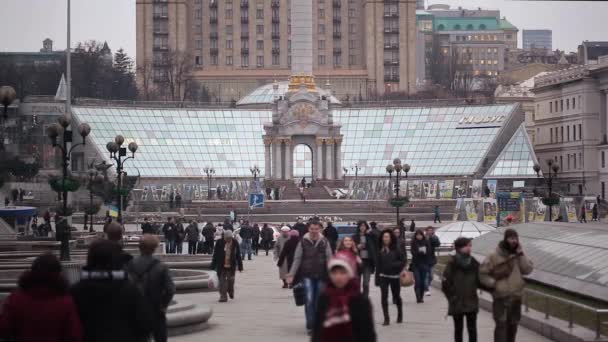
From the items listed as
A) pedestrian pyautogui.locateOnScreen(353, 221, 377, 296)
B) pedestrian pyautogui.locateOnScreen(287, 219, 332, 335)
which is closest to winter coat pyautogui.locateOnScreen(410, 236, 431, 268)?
pedestrian pyautogui.locateOnScreen(353, 221, 377, 296)

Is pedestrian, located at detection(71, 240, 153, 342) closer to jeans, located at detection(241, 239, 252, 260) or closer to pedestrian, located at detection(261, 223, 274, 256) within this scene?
jeans, located at detection(241, 239, 252, 260)

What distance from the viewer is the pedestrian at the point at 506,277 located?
726 inches

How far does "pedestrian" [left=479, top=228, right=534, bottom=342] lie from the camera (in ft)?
60.5

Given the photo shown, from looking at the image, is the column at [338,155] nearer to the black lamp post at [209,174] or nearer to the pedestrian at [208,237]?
the black lamp post at [209,174]

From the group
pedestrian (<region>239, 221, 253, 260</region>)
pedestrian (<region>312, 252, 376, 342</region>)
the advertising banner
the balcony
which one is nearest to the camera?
pedestrian (<region>312, 252, 376, 342</region>)

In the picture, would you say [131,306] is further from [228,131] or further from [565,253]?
[228,131]

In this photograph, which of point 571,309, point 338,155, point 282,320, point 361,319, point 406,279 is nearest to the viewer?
point 361,319

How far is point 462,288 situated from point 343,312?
677 cm

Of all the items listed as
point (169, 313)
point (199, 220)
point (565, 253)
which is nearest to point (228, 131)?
point (199, 220)

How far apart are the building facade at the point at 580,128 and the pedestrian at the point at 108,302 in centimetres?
9941

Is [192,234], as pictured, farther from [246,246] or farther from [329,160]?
[329,160]

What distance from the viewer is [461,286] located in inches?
742

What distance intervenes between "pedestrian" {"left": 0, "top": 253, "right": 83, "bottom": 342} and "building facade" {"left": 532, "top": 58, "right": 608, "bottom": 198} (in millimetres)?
100600

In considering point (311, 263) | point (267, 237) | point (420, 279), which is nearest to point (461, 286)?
point (311, 263)
